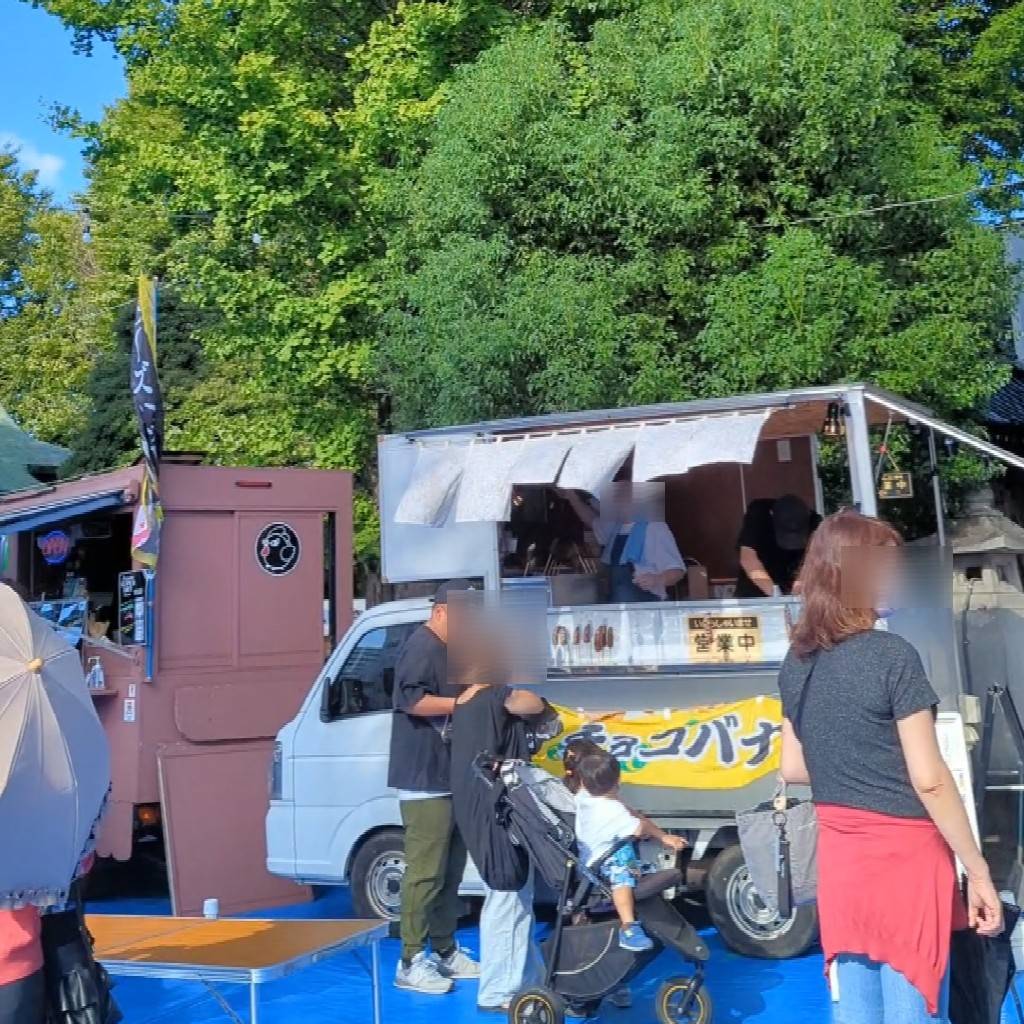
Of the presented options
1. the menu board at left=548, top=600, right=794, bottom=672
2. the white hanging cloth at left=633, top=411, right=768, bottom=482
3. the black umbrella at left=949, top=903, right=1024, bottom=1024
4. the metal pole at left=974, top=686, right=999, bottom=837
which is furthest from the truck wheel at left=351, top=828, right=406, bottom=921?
the black umbrella at left=949, top=903, right=1024, bottom=1024

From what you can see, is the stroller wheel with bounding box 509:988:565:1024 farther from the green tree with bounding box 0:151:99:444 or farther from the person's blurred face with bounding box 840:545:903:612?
the green tree with bounding box 0:151:99:444

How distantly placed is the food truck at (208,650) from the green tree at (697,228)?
2902mm

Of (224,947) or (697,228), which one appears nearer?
(224,947)

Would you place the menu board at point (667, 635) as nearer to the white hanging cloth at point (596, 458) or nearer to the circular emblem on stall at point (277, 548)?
the white hanging cloth at point (596, 458)

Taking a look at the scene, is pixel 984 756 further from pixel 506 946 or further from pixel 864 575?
pixel 864 575

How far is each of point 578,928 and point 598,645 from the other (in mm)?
2181

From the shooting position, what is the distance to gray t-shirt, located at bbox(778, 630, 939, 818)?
3.41 m

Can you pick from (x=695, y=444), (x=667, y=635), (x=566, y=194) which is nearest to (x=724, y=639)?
(x=667, y=635)

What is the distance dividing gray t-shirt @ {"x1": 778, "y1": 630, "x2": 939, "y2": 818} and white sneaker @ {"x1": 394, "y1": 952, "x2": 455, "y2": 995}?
3.62 metres

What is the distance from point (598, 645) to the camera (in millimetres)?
7664

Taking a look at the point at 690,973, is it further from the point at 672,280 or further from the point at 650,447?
the point at 672,280

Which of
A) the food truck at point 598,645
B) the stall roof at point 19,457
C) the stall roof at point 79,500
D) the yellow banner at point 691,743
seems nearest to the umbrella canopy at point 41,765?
the yellow banner at point 691,743

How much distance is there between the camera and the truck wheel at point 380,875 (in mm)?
7809

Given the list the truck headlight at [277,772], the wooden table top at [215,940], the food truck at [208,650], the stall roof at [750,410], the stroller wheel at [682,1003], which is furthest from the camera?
the food truck at [208,650]
